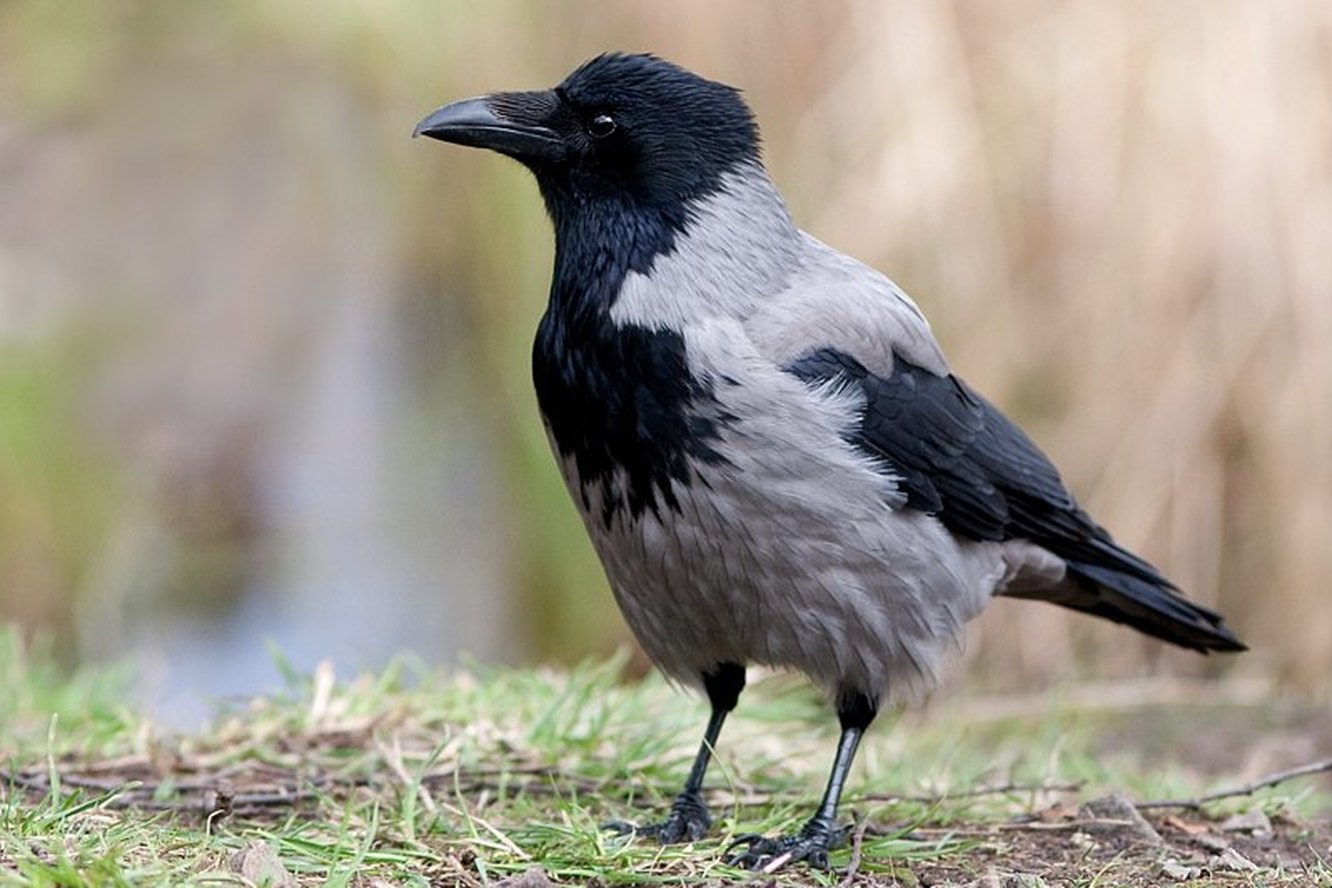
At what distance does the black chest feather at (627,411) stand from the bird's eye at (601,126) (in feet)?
1.45

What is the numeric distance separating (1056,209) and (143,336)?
4.97 meters

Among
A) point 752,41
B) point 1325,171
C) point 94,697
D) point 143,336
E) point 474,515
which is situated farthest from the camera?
point 143,336

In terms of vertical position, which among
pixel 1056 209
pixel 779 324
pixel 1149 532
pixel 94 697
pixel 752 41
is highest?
pixel 752 41

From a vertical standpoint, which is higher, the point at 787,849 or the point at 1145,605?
the point at 1145,605

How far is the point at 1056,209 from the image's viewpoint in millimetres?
7711

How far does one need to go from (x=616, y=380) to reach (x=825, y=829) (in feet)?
3.27

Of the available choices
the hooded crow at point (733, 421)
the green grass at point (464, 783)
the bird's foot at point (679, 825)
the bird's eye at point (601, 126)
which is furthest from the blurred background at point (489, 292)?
the bird's eye at point (601, 126)

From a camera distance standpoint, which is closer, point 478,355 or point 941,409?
point 941,409

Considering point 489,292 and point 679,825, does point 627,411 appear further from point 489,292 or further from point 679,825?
point 489,292

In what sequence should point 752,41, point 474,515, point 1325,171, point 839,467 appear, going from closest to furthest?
1. point 839,467
2. point 1325,171
3. point 752,41
4. point 474,515

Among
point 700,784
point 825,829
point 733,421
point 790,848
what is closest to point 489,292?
point 700,784

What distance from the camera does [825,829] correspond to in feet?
12.7

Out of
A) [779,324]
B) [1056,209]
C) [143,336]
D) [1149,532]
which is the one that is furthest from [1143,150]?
[143,336]

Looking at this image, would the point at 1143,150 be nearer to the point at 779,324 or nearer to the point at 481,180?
the point at 481,180
